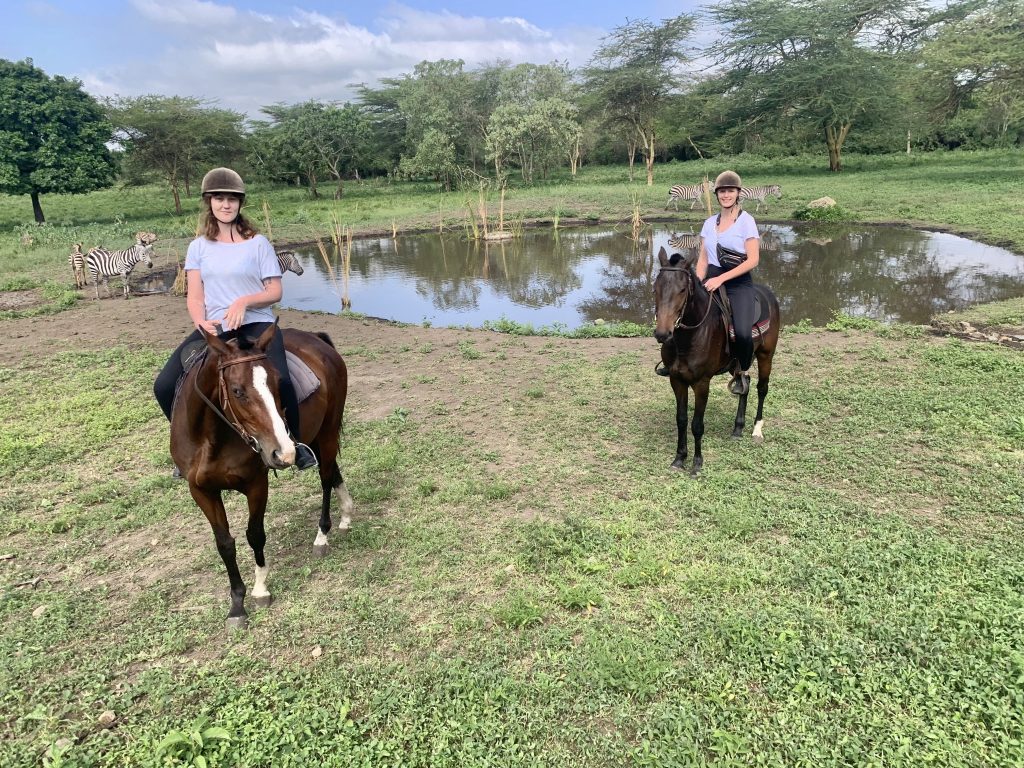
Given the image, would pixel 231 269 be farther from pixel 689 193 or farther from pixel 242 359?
pixel 689 193

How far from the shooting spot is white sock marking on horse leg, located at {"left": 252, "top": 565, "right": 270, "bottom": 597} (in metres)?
3.78

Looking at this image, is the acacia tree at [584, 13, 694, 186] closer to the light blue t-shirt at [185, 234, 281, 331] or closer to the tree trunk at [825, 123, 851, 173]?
the tree trunk at [825, 123, 851, 173]

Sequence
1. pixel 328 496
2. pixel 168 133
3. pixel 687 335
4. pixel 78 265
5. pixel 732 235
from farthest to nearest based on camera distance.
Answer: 1. pixel 168 133
2. pixel 78 265
3. pixel 732 235
4. pixel 687 335
5. pixel 328 496

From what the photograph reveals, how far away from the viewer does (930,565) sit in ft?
12.1

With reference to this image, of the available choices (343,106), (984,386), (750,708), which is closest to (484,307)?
(984,386)

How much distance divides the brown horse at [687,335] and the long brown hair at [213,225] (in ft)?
9.42

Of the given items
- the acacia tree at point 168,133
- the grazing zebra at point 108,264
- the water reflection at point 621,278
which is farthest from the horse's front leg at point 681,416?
the acacia tree at point 168,133

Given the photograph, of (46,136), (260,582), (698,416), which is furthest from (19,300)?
(46,136)

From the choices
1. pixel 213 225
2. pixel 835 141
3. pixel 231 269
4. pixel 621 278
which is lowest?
pixel 621 278

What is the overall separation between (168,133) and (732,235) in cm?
3251

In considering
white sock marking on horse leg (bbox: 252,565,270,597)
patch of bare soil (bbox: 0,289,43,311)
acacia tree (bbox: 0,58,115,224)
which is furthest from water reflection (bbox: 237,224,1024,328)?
acacia tree (bbox: 0,58,115,224)

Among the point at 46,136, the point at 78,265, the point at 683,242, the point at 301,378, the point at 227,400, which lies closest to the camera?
the point at 227,400

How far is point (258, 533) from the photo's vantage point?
3674 mm

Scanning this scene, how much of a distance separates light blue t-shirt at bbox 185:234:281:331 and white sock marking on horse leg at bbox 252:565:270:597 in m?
1.59
